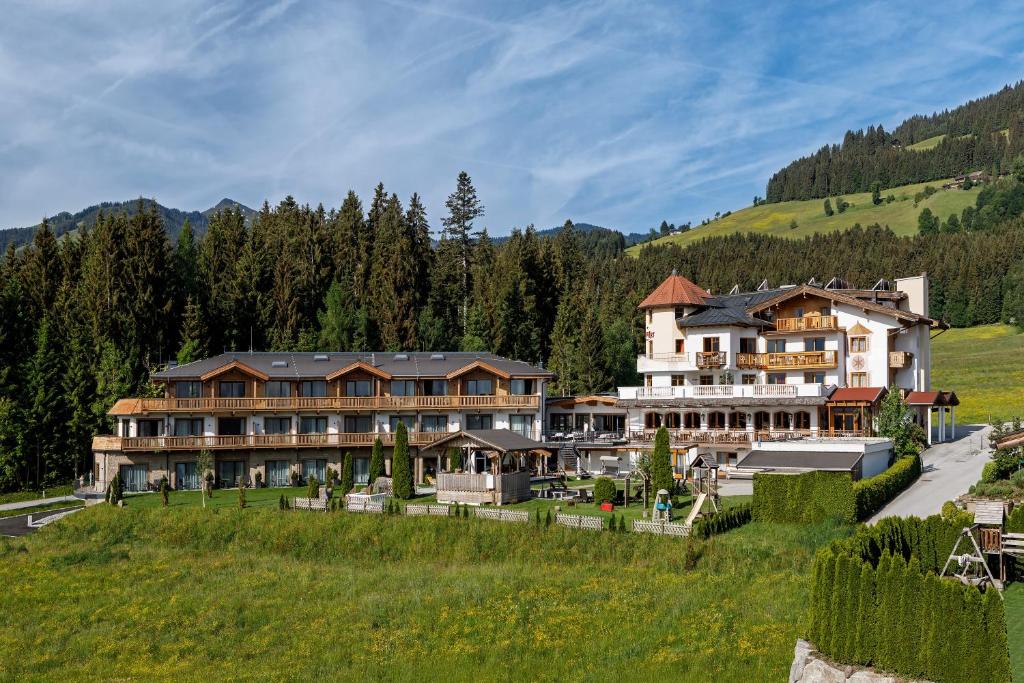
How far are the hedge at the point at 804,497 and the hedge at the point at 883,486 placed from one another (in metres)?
0.59

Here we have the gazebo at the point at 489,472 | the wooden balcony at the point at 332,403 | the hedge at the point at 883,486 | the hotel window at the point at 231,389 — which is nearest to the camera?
the hedge at the point at 883,486

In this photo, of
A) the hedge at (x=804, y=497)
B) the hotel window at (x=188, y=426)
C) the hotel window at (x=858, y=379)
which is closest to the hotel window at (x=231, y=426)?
the hotel window at (x=188, y=426)

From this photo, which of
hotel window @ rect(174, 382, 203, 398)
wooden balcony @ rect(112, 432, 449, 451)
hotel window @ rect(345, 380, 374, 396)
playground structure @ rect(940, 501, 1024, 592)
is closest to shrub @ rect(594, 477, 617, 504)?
wooden balcony @ rect(112, 432, 449, 451)

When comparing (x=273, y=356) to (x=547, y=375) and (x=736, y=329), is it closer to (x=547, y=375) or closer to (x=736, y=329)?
(x=547, y=375)

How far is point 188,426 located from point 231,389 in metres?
3.33

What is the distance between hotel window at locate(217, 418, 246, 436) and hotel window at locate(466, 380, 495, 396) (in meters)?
14.2

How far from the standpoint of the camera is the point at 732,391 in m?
53.0

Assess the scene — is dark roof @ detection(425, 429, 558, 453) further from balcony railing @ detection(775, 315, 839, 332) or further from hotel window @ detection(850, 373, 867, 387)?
hotel window @ detection(850, 373, 867, 387)

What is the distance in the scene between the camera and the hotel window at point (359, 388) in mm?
54531

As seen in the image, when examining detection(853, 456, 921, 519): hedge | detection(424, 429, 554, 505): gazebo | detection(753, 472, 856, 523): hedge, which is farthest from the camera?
detection(424, 429, 554, 505): gazebo

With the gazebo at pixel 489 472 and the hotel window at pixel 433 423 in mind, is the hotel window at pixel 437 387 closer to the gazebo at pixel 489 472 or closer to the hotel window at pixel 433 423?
the hotel window at pixel 433 423

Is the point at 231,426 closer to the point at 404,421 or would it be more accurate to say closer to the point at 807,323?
the point at 404,421

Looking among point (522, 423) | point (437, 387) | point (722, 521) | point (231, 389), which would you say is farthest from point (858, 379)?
point (231, 389)

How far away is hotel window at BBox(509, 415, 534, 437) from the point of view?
2181 inches
